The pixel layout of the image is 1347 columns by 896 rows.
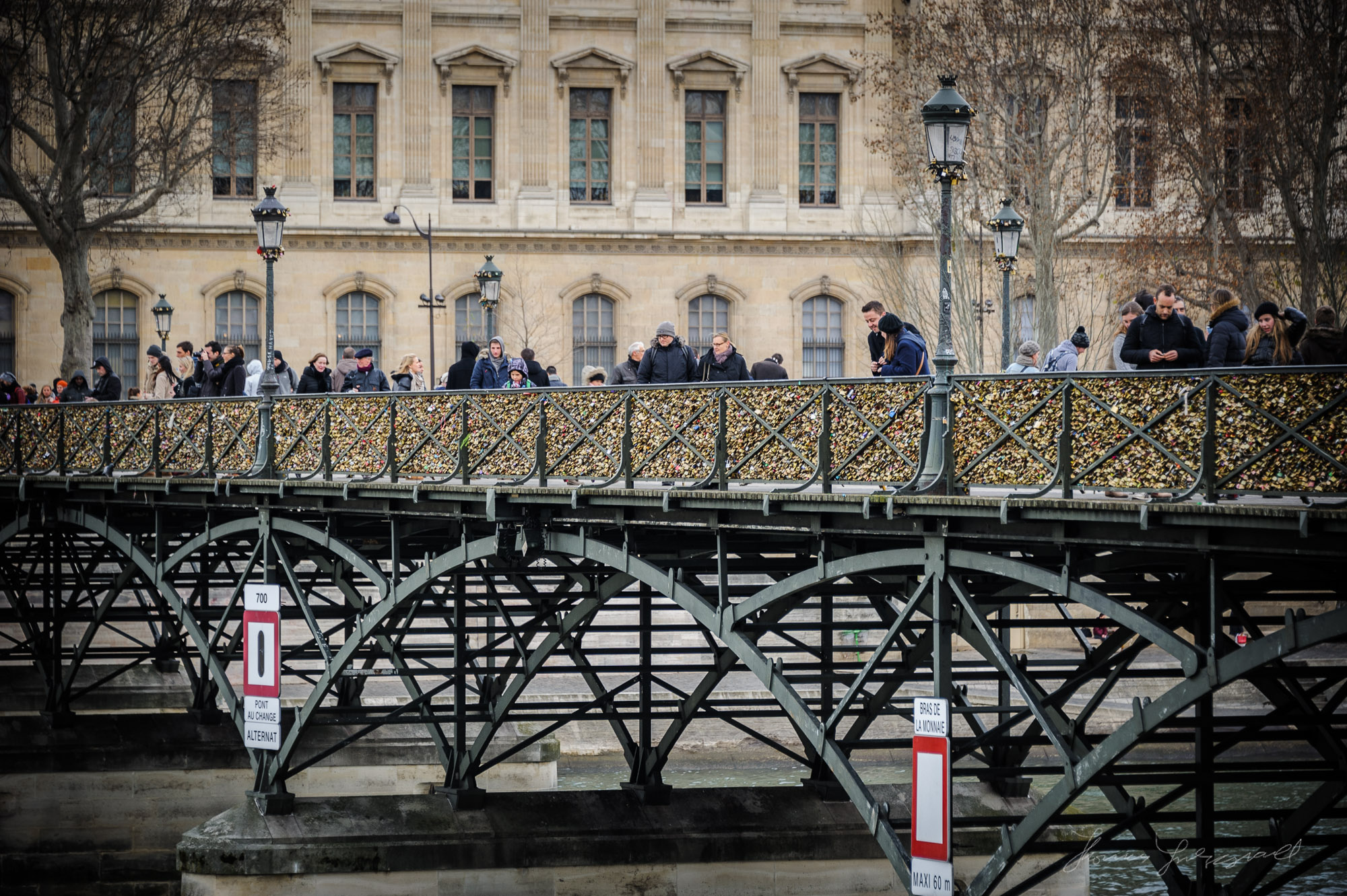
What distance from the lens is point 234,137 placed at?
42062 millimetres

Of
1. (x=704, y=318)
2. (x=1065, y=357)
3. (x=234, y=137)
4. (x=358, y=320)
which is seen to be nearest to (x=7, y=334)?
(x=358, y=320)

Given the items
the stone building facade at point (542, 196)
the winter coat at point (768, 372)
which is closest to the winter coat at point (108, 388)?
the winter coat at point (768, 372)

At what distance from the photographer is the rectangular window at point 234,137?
42.2 m

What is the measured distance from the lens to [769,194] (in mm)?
50875

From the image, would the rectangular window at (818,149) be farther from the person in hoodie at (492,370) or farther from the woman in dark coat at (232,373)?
the person in hoodie at (492,370)

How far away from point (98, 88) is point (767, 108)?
65.8 ft

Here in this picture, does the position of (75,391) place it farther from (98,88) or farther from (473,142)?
(473,142)

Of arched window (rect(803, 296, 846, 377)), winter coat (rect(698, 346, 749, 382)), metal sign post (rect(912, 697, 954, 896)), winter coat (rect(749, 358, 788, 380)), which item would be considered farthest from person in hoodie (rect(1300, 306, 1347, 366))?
arched window (rect(803, 296, 846, 377))

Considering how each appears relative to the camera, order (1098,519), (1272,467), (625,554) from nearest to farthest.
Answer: (1272,467), (1098,519), (625,554)

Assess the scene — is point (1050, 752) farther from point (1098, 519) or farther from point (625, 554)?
point (1098, 519)

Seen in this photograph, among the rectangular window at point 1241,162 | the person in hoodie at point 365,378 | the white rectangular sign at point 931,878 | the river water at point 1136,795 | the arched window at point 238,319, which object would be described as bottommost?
the river water at point 1136,795

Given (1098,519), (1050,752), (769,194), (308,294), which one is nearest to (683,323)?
(769,194)

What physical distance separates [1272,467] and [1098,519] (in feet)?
3.81

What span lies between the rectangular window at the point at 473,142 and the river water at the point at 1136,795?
21225 millimetres
